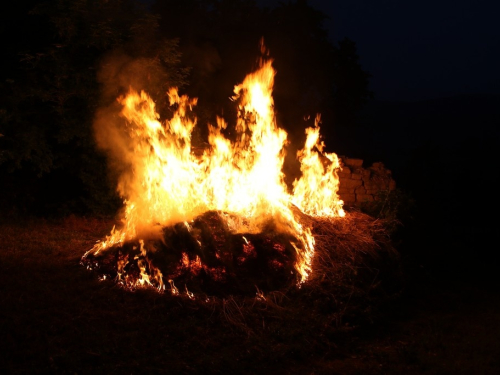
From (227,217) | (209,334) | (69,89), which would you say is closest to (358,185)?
(227,217)

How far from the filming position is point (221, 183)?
8.25 meters

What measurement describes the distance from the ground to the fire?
1.09m

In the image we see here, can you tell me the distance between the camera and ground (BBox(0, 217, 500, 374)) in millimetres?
4551

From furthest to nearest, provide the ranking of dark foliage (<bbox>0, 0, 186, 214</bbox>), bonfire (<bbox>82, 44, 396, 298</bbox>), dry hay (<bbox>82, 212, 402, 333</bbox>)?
dark foliage (<bbox>0, 0, 186, 214</bbox>)
bonfire (<bbox>82, 44, 396, 298</bbox>)
dry hay (<bbox>82, 212, 402, 333</bbox>)

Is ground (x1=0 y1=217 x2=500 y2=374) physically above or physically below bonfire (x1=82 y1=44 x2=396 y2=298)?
below

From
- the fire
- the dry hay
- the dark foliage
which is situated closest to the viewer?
the dry hay

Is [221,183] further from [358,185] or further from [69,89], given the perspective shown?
[69,89]

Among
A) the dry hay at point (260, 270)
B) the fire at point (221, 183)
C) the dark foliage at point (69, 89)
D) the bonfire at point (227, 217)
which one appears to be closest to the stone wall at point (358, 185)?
the bonfire at point (227, 217)

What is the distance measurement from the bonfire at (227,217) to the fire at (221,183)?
0.06 ft

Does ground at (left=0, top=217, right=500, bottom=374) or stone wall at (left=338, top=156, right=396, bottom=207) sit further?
stone wall at (left=338, top=156, right=396, bottom=207)

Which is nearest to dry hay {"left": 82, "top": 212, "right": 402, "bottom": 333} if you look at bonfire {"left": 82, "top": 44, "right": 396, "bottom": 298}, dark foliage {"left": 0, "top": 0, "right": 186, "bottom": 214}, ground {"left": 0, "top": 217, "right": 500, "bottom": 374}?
bonfire {"left": 82, "top": 44, "right": 396, "bottom": 298}

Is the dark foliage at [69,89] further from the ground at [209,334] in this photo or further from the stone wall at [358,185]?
the stone wall at [358,185]

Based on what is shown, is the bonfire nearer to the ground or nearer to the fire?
→ the fire

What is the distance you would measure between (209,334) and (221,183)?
3.48 metres
